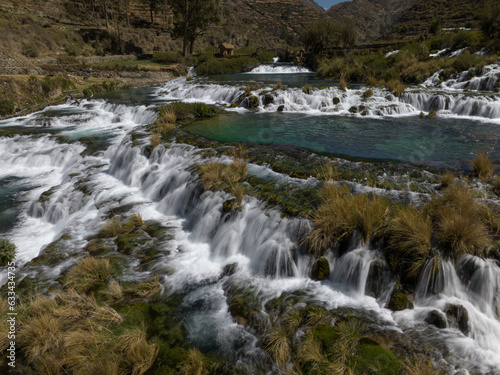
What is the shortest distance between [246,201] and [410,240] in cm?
411

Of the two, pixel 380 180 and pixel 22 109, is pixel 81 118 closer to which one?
pixel 22 109

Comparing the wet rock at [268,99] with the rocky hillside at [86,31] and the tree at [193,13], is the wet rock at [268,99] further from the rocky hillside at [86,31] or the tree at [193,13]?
the tree at [193,13]

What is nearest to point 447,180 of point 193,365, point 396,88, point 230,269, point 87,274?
point 230,269

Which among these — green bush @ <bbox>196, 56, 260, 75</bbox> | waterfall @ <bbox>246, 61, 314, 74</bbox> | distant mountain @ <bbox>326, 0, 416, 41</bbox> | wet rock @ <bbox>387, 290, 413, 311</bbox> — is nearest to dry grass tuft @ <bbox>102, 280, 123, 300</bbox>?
wet rock @ <bbox>387, 290, 413, 311</bbox>

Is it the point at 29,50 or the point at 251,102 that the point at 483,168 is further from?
the point at 29,50

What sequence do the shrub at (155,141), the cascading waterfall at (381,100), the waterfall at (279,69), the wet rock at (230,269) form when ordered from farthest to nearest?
the waterfall at (279,69) → the cascading waterfall at (381,100) → the shrub at (155,141) → the wet rock at (230,269)

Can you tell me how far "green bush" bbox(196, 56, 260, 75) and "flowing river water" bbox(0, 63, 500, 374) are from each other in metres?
22.0

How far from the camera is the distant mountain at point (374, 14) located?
6161 inches

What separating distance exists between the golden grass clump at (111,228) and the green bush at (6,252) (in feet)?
7.18

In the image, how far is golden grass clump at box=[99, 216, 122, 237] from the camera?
313 inches

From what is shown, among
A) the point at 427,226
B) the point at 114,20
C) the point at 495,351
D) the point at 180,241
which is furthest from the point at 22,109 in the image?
the point at 114,20

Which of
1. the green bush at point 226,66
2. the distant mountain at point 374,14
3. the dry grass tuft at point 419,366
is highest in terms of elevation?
the distant mountain at point 374,14

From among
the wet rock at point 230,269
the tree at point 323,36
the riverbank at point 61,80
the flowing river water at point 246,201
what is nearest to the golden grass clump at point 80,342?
the flowing river water at point 246,201

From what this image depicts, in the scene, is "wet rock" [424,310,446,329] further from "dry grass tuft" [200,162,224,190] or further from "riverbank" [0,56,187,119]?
"riverbank" [0,56,187,119]
